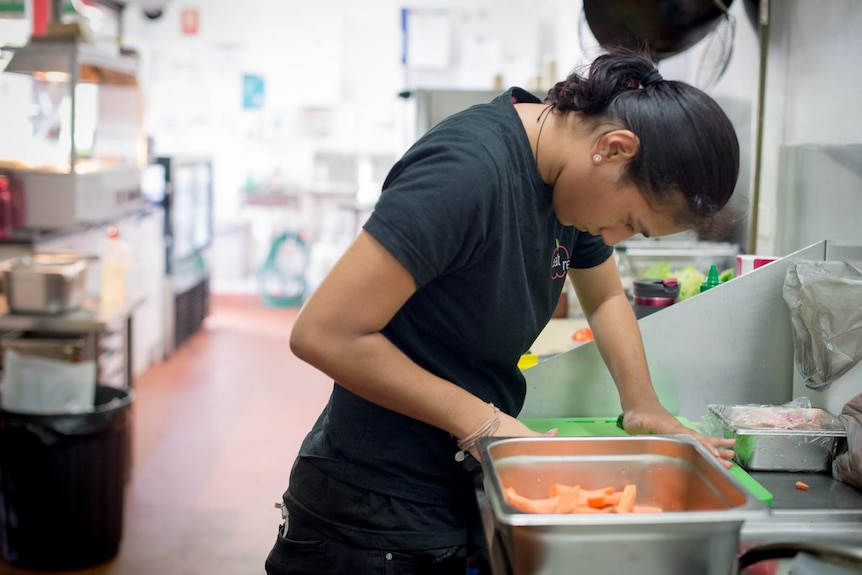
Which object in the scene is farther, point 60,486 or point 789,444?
point 60,486

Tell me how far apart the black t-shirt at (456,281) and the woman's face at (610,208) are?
0.04 m

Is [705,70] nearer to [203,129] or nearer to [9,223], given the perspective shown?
[9,223]

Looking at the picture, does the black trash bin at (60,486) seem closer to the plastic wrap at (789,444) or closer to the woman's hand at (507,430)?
the woman's hand at (507,430)

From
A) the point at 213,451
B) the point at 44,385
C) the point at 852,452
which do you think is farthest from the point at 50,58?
the point at 852,452

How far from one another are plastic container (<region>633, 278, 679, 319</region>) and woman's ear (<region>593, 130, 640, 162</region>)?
874mm

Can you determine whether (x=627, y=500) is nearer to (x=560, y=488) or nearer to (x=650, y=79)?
(x=560, y=488)

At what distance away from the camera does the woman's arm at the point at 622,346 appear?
1.59m

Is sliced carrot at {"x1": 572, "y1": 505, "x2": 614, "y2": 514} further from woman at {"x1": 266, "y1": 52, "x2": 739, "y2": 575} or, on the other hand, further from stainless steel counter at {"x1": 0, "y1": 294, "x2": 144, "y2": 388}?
stainless steel counter at {"x1": 0, "y1": 294, "x2": 144, "y2": 388}

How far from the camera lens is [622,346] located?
5.51 feet

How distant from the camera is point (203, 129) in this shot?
8336mm

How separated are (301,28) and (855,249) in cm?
707

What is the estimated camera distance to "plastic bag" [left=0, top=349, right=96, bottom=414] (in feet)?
Result: 10.3

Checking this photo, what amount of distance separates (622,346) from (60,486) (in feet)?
7.37

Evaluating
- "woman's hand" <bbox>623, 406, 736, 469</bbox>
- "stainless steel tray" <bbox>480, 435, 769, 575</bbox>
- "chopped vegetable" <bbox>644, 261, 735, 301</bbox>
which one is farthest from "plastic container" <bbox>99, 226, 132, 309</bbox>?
"stainless steel tray" <bbox>480, 435, 769, 575</bbox>
